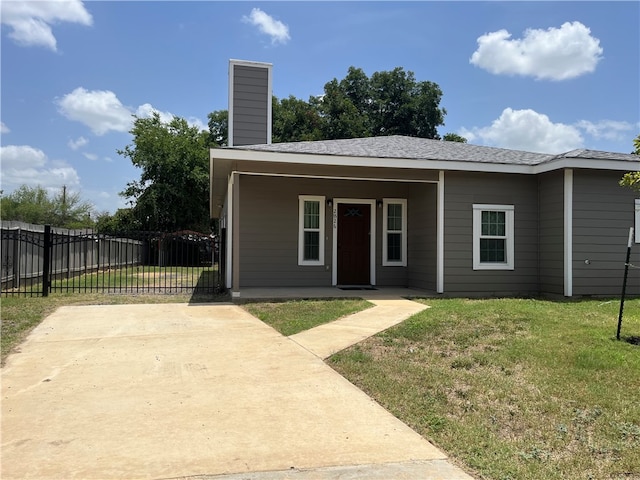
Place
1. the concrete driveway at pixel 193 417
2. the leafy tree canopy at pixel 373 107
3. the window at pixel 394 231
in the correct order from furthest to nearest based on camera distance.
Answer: the leafy tree canopy at pixel 373 107
the window at pixel 394 231
the concrete driveway at pixel 193 417

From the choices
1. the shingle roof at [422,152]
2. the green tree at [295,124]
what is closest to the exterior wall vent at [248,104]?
the shingle roof at [422,152]

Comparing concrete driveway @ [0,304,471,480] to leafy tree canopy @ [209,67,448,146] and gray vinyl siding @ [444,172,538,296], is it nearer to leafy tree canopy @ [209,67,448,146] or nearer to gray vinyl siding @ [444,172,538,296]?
gray vinyl siding @ [444,172,538,296]

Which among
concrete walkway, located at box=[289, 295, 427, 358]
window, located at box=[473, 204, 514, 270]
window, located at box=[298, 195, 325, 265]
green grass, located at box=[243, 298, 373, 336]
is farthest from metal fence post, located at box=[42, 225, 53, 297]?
window, located at box=[473, 204, 514, 270]

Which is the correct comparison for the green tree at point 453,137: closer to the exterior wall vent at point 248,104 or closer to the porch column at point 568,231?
the exterior wall vent at point 248,104

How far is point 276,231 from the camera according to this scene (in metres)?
12.1

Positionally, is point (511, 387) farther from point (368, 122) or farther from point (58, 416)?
point (368, 122)

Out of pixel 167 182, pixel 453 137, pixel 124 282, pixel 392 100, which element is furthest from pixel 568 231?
pixel 392 100

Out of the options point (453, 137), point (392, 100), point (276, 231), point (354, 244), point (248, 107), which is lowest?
point (354, 244)

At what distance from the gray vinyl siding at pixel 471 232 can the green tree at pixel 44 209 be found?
40.8 m

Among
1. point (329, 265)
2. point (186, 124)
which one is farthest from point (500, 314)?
point (186, 124)

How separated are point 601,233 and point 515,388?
7720mm

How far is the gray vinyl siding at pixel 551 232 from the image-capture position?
35.2 ft

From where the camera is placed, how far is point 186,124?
113 feet

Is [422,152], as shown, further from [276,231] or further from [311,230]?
[276,231]
